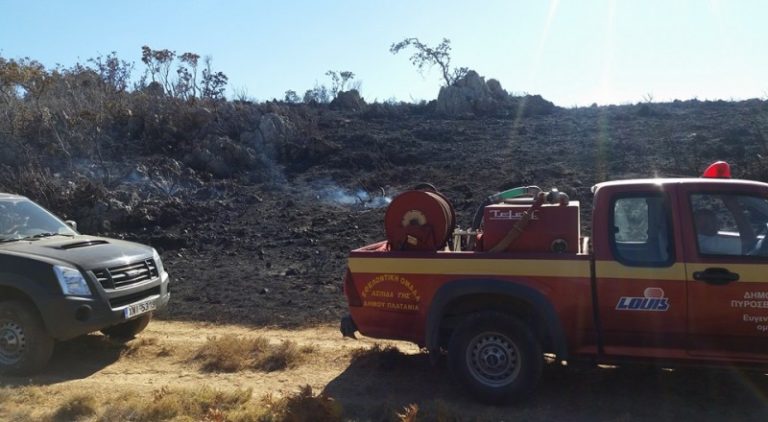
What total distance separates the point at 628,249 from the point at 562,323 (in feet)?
2.73

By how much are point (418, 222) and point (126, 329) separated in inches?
165

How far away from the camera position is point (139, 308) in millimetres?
6953

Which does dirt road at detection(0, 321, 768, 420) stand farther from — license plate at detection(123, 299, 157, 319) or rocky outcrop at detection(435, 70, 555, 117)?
rocky outcrop at detection(435, 70, 555, 117)

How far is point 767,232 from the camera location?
520 cm

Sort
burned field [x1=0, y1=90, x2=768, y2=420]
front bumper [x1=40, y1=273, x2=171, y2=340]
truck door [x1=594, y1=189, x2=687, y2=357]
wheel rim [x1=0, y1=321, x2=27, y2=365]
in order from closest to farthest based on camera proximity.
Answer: truck door [x1=594, y1=189, x2=687, y2=357]
burned field [x1=0, y1=90, x2=768, y2=420]
front bumper [x1=40, y1=273, x2=171, y2=340]
wheel rim [x1=0, y1=321, x2=27, y2=365]

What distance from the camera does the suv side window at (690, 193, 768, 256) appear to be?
17.0 feet

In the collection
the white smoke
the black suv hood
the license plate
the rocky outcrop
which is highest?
the rocky outcrop

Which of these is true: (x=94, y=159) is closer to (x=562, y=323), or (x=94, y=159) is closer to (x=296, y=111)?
(x=296, y=111)

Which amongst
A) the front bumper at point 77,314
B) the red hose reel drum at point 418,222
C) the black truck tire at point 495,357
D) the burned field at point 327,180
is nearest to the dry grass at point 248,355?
the burned field at point 327,180

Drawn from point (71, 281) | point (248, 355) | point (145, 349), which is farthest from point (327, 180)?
point (71, 281)

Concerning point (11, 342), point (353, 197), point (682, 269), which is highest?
point (353, 197)

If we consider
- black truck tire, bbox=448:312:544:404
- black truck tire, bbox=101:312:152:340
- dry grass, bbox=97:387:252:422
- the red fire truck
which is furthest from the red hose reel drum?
black truck tire, bbox=101:312:152:340

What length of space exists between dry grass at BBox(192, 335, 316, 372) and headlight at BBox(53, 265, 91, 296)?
1.46m

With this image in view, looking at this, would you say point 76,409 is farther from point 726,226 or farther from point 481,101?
point 481,101
